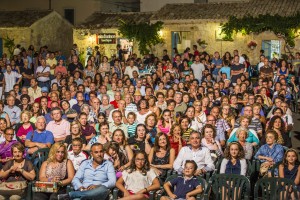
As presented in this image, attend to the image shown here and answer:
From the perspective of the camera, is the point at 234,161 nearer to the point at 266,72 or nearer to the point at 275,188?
the point at 275,188

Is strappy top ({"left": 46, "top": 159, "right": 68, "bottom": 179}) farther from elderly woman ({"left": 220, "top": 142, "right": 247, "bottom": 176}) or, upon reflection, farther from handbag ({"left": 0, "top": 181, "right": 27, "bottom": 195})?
elderly woman ({"left": 220, "top": 142, "right": 247, "bottom": 176})

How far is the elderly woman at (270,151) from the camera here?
8.54 metres

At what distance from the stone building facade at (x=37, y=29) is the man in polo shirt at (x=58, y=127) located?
17616 millimetres

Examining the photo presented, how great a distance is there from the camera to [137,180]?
763 cm

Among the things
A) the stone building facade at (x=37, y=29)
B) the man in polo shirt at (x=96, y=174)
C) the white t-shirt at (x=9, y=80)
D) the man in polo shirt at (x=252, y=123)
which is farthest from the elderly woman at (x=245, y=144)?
the stone building facade at (x=37, y=29)

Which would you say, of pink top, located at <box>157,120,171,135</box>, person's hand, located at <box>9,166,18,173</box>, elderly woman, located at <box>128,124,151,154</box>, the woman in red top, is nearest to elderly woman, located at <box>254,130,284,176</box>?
the woman in red top

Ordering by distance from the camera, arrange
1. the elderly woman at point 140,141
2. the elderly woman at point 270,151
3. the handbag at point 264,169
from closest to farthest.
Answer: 1. the handbag at point 264,169
2. the elderly woman at point 270,151
3. the elderly woman at point 140,141

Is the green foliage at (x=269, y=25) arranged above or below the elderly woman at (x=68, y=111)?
above

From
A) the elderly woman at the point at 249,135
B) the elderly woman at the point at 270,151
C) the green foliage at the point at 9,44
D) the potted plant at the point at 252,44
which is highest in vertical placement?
the green foliage at the point at 9,44

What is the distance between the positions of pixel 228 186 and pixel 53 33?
2362 cm

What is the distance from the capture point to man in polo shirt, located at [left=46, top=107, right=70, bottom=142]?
1019 cm

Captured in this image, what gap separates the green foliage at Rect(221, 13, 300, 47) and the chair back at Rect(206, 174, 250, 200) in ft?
48.8

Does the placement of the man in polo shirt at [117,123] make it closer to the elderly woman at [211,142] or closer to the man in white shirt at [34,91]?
the elderly woman at [211,142]

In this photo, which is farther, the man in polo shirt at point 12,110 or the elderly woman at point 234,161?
the man in polo shirt at point 12,110
